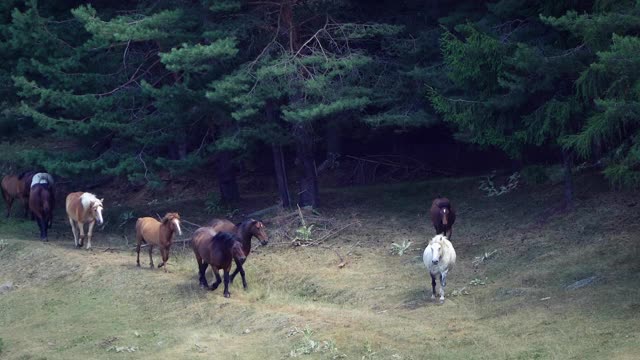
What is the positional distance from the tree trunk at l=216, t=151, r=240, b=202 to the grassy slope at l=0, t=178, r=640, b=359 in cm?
374

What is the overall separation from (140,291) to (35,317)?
2146 mm

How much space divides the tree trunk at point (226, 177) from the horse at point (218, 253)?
7124 millimetres

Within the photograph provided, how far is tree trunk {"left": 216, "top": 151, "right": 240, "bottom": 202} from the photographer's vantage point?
1071 inches

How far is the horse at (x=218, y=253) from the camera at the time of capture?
762 inches

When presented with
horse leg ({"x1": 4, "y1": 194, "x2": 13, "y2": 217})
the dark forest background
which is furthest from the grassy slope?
horse leg ({"x1": 4, "y1": 194, "x2": 13, "y2": 217})

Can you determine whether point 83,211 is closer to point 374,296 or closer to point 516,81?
point 374,296

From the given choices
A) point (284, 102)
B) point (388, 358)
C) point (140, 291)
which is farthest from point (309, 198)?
point (388, 358)

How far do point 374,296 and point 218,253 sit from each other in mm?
3189

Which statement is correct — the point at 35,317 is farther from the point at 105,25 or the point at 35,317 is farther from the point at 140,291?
the point at 105,25

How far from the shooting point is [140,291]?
20406 mm

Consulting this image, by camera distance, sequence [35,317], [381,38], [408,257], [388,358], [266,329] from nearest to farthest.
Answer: [388,358], [266,329], [35,317], [408,257], [381,38]

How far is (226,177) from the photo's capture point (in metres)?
27.4

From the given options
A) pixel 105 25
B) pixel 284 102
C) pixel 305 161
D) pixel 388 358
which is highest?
pixel 105 25

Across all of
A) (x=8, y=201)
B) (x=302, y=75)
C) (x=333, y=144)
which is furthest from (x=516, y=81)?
(x=8, y=201)
